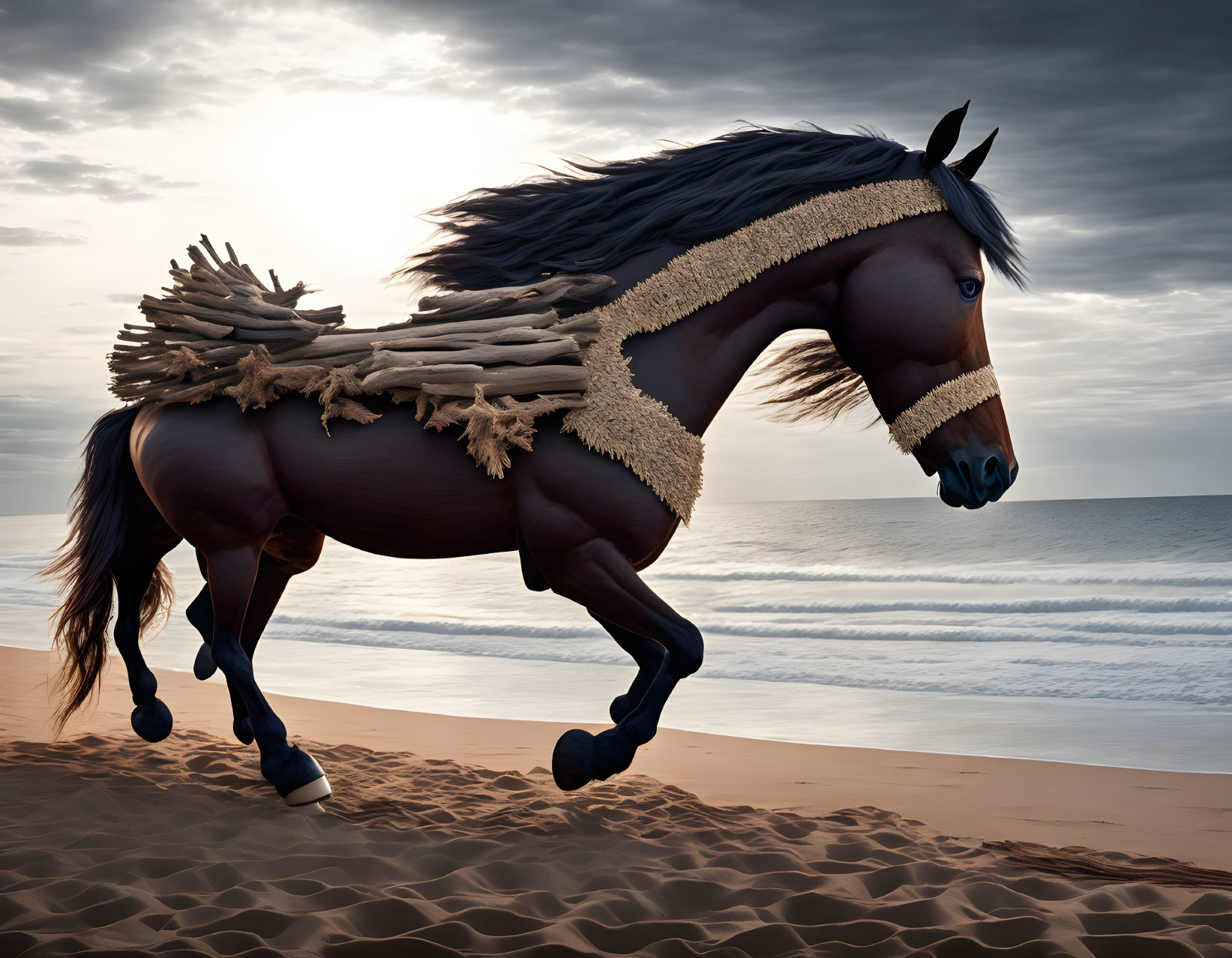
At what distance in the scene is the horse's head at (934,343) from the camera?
3.12m

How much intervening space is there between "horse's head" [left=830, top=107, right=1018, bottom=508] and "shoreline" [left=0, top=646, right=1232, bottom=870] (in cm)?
139

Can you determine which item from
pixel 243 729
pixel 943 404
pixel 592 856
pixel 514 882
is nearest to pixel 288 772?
pixel 243 729

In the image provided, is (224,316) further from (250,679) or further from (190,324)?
(250,679)

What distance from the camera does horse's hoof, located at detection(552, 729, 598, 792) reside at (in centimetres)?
301

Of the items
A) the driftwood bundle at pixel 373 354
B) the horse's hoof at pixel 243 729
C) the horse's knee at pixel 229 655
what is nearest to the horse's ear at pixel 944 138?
the driftwood bundle at pixel 373 354

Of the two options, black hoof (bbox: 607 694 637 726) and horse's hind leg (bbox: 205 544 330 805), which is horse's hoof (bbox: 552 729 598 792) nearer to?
black hoof (bbox: 607 694 637 726)

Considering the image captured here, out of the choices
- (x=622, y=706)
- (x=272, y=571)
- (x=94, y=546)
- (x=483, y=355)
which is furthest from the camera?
(x=272, y=571)

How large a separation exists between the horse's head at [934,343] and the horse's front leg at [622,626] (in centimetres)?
102

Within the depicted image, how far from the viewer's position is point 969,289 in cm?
319

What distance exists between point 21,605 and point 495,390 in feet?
40.0

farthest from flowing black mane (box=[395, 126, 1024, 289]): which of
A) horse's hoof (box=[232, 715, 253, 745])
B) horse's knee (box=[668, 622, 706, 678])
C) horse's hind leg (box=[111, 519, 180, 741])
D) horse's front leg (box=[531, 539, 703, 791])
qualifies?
horse's hoof (box=[232, 715, 253, 745])

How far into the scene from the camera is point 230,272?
3779 mm

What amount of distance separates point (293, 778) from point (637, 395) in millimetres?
1832

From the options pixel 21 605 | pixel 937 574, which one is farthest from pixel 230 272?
pixel 937 574
